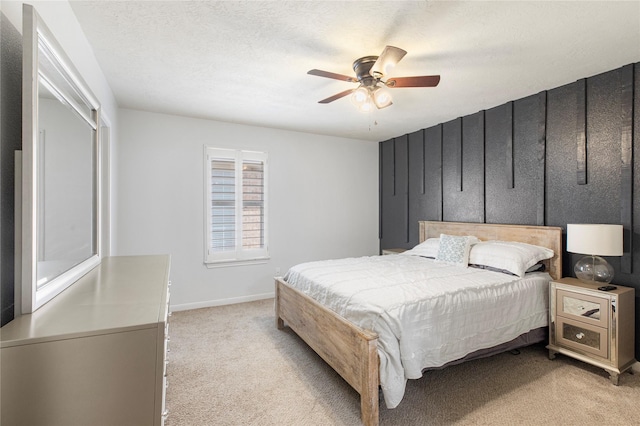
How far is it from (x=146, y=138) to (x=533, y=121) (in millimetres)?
4533

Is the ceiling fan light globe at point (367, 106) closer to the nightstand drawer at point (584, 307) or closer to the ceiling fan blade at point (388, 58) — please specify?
the ceiling fan blade at point (388, 58)

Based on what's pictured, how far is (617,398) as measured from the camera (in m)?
2.19

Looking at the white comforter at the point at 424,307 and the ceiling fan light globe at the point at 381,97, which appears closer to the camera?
the white comforter at the point at 424,307

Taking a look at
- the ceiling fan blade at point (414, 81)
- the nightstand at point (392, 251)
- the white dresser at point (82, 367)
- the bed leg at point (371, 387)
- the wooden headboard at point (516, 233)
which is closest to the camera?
the white dresser at point (82, 367)

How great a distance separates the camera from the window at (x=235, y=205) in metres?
4.22

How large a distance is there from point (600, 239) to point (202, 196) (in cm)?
Answer: 426

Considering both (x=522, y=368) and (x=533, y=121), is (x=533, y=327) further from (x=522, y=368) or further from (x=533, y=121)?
(x=533, y=121)

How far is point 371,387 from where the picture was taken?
6.06ft

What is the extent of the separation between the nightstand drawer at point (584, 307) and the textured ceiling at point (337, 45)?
1.97 m

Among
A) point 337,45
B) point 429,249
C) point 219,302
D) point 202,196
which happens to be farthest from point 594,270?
point 202,196

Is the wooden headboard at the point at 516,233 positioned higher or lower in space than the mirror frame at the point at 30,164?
lower

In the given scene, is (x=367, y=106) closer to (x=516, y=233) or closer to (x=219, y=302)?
(x=516, y=233)

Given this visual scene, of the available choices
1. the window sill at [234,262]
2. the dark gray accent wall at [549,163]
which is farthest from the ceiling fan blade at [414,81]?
the window sill at [234,262]

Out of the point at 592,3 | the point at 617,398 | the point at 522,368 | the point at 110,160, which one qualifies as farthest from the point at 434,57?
the point at 110,160
